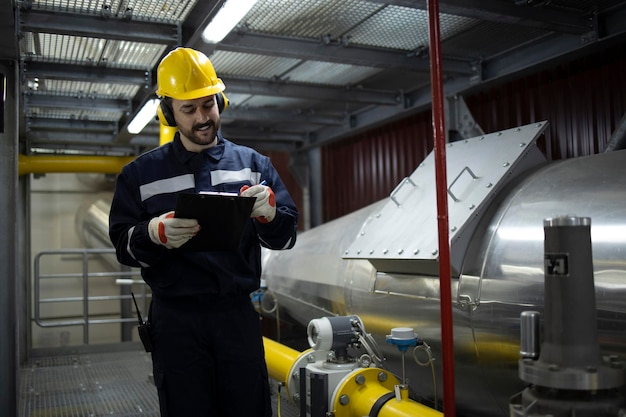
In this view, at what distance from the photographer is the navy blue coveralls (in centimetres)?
223

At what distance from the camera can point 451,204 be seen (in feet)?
9.62

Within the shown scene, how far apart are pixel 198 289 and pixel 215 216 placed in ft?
1.09

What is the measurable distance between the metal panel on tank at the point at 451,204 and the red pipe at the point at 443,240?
53 cm

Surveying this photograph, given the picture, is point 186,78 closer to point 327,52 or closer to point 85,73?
point 327,52

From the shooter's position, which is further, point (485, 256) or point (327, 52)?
point (327, 52)

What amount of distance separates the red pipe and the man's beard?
84cm

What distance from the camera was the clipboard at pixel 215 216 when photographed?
1.98m

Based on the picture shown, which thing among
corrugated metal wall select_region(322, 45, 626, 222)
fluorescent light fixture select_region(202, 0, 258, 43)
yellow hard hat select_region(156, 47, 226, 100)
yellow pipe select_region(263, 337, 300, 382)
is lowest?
yellow pipe select_region(263, 337, 300, 382)

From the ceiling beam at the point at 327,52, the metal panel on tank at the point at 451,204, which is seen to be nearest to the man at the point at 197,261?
the metal panel on tank at the point at 451,204

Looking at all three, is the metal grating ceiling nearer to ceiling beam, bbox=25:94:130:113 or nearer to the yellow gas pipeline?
ceiling beam, bbox=25:94:130:113

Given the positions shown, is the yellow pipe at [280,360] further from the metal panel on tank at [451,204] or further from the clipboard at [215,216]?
the clipboard at [215,216]

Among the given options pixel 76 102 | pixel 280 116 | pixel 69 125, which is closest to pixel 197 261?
pixel 76 102

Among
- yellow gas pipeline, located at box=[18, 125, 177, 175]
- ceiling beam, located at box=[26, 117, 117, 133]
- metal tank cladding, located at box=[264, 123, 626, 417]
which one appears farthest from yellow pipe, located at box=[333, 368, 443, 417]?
yellow gas pipeline, located at box=[18, 125, 177, 175]

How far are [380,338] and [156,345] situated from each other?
142cm
